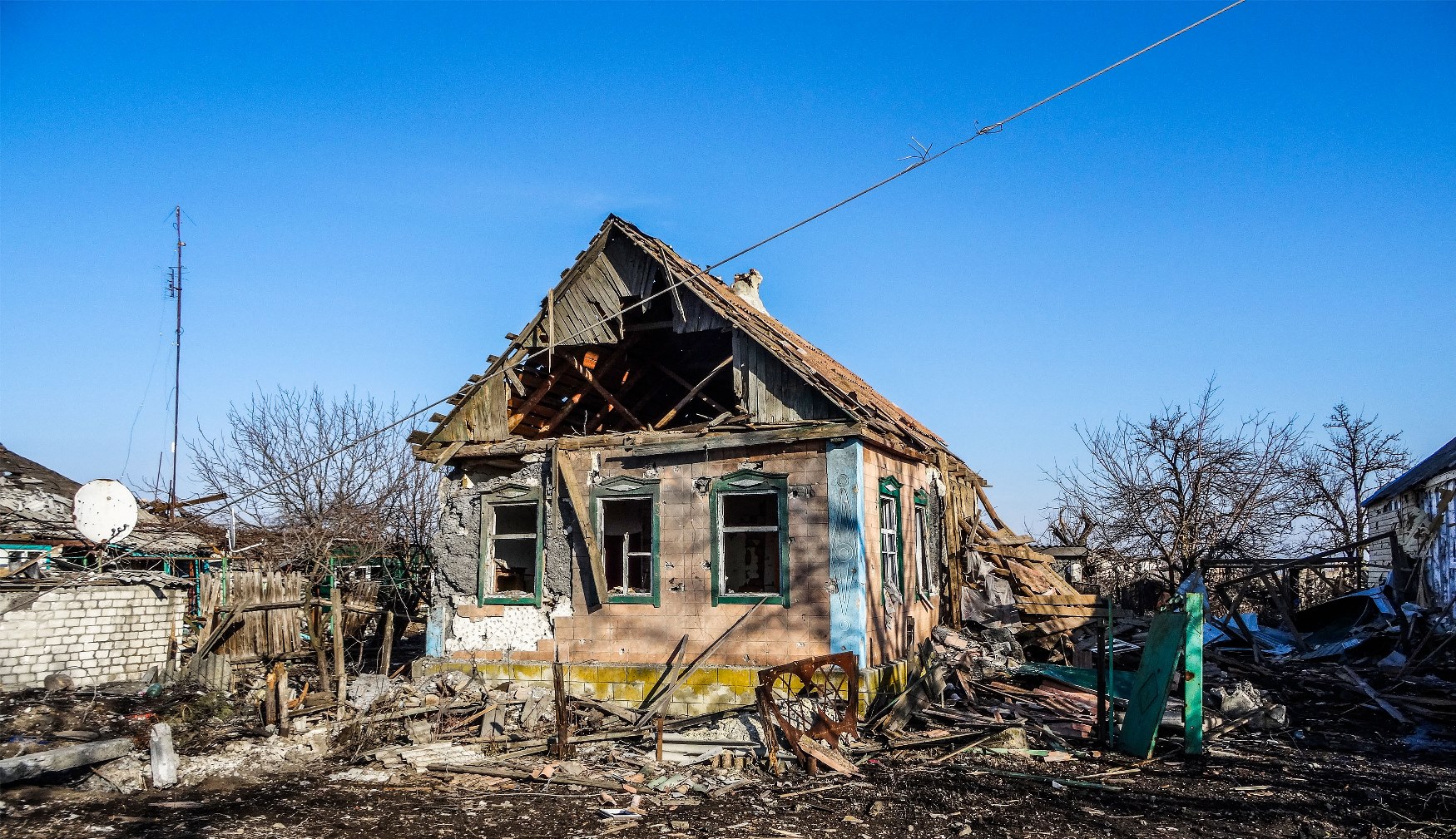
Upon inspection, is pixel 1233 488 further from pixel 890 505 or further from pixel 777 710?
pixel 777 710

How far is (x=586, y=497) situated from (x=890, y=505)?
13.9 feet

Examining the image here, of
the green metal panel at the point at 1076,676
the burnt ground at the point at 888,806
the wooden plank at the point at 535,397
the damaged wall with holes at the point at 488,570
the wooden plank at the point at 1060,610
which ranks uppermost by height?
the wooden plank at the point at 535,397

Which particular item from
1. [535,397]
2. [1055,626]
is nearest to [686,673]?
[535,397]

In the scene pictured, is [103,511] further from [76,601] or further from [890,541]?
[890,541]

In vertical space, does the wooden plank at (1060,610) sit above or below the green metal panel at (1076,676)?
above

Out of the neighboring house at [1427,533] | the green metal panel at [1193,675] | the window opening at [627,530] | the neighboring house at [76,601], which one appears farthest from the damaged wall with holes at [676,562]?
the neighboring house at [1427,533]

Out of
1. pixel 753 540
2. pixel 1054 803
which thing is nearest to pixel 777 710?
pixel 1054 803

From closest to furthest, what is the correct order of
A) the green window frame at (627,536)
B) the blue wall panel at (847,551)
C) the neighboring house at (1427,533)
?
1. the blue wall panel at (847,551)
2. the green window frame at (627,536)
3. the neighboring house at (1427,533)

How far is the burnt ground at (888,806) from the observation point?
25.0ft

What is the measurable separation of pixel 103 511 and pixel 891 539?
11.4 m

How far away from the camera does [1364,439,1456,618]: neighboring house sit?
18.0m

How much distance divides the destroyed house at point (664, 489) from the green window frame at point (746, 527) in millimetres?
23

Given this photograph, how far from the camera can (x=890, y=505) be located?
12.8 m

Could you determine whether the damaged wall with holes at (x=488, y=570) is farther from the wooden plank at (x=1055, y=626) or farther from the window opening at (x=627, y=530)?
the wooden plank at (x=1055, y=626)
